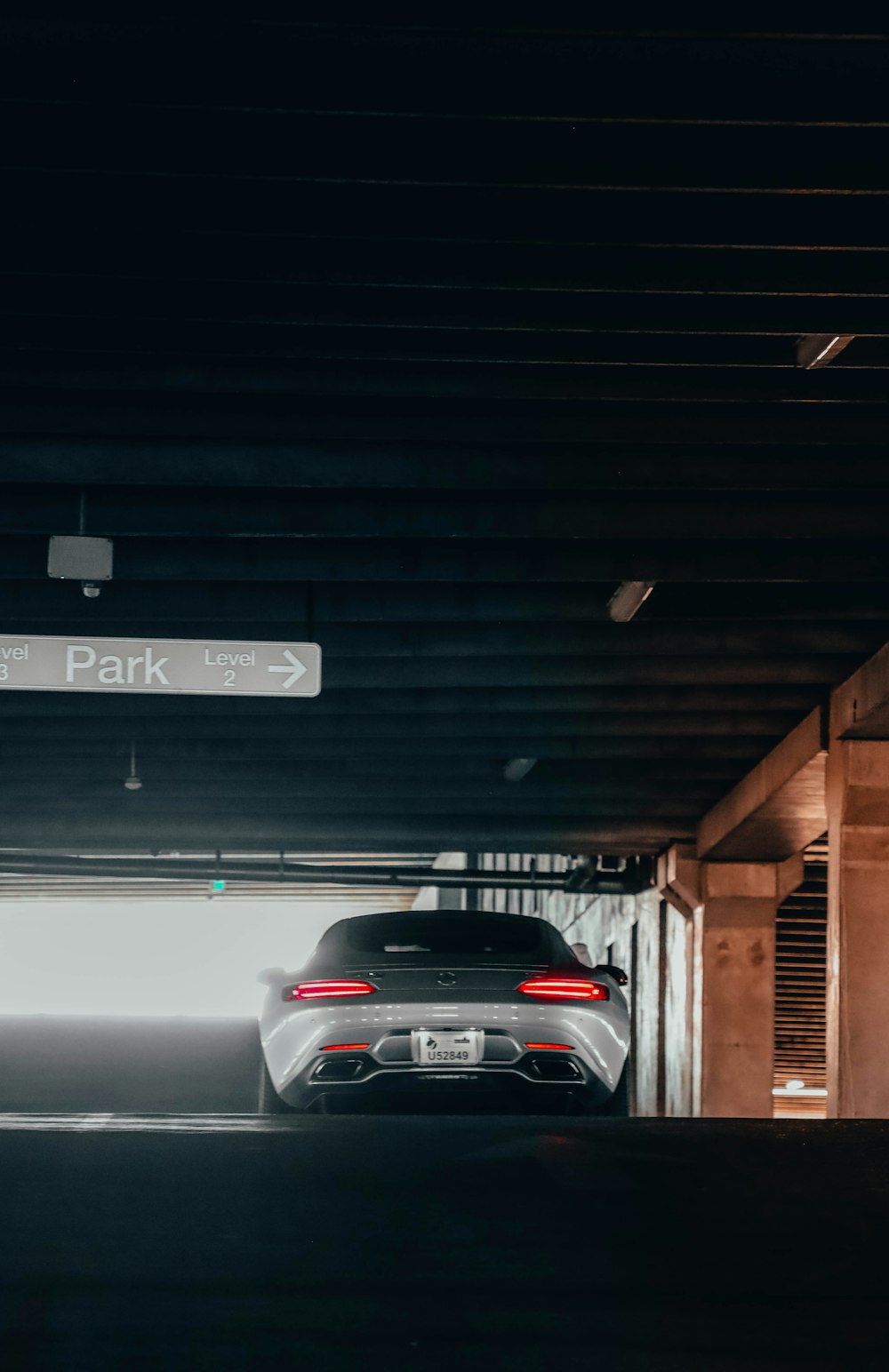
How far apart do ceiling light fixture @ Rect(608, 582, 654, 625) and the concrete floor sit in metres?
6.14

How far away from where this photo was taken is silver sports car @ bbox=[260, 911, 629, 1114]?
8062mm

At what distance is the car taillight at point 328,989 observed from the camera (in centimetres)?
817

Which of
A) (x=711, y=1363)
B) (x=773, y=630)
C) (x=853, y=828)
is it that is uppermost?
(x=773, y=630)

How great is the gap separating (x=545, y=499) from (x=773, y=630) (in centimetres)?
393

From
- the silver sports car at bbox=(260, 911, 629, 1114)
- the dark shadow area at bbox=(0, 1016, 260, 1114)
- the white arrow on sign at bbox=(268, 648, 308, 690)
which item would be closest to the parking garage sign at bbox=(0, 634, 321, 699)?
the white arrow on sign at bbox=(268, 648, 308, 690)

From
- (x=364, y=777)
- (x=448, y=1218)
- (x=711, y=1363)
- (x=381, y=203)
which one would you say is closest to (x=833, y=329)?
(x=381, y=203)

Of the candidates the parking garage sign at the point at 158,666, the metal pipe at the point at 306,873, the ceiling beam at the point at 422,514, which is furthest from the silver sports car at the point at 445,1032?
the metal pipe at the point at 306,873

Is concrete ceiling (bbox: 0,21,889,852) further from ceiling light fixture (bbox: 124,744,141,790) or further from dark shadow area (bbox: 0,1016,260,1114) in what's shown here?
dark shadow area (bbox: 0,1016,260,1114)

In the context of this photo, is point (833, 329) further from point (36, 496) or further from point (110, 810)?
point (110, 810)

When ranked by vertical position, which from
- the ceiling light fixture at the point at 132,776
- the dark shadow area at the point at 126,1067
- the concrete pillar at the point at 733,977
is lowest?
the dark shadow area at the point at 126,1067

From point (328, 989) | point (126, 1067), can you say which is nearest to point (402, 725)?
point (328, 989)

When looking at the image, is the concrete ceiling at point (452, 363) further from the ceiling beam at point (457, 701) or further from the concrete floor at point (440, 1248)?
the concrete floor at point (440, 1248)

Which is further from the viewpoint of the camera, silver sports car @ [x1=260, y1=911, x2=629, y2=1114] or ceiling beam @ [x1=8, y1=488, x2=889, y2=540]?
ceiling beam @ [x1=8, y1=488, x2=889, y2=540]

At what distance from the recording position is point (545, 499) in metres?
11.4
